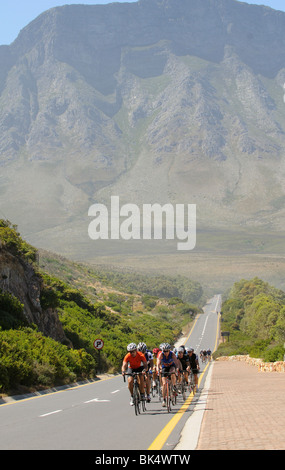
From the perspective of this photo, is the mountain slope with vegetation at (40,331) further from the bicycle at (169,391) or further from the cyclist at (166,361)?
the cyclist at (166,361)

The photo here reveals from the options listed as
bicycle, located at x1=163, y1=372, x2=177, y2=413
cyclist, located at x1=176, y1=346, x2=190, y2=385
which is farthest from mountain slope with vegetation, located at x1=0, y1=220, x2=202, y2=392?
bicycle, located at x1=163, y1=372, x2=177, y2=413

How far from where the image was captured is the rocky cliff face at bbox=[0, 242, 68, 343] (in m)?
30.7

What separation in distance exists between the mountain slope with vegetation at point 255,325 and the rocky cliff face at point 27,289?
15235 millimetres

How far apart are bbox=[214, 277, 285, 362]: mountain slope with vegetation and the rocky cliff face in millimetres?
15235

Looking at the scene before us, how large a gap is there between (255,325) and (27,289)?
4840cm

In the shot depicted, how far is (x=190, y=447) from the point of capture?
341 inches

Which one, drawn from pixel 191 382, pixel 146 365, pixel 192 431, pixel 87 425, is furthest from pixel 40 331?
pixel 192 431

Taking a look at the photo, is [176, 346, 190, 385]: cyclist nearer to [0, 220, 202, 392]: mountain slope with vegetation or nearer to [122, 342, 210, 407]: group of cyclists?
[122, 342, 210, 407]: group of cyclists

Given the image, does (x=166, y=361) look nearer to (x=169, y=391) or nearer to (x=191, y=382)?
(x=169, y=391)

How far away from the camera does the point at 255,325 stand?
249ft

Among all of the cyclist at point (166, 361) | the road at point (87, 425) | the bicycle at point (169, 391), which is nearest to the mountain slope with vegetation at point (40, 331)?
the road at point (87, 425)
